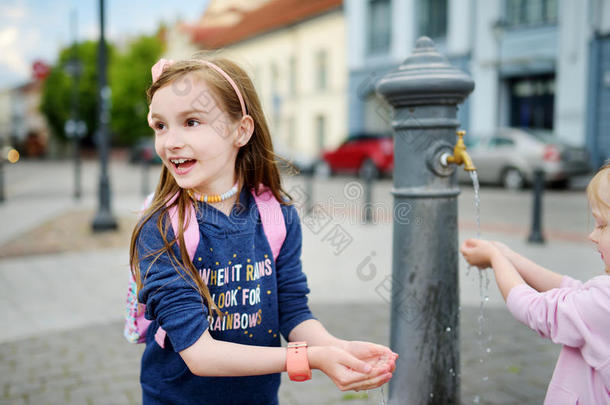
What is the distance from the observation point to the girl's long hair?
4.50 ft

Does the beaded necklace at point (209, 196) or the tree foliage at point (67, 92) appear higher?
the tree foliage at point (67, 92)

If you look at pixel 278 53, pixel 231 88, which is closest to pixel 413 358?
pixel 231 88

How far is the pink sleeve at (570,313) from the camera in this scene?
137cm

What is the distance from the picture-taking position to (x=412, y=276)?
227cm

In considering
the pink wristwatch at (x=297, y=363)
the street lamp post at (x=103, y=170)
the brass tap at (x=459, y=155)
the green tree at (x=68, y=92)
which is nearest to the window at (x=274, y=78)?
the green tree at (x=68, y=92)

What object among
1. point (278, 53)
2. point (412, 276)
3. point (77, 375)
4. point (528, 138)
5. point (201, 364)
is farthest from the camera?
point (278, 53)

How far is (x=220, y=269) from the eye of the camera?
1.44 m

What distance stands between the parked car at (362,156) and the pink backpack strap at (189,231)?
1466cm

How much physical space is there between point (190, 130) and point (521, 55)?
19302mm

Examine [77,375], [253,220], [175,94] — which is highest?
[175,94]

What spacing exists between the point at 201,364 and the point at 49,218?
382 inches

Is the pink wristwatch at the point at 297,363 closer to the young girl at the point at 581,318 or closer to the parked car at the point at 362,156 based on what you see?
the young girl at the point at 581,318

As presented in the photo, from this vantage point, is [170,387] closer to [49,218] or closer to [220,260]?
[220,260]

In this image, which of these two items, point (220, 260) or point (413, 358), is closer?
point (220, 260)
